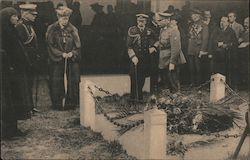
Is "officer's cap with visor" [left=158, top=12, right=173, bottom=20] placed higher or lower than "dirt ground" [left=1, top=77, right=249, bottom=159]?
higher

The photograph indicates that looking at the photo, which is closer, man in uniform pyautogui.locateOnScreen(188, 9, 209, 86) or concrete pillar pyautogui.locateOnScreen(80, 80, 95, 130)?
concrete pillar pyautogui.locateOnScreen(80, 80, 95, 130)

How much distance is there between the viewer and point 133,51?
368cm

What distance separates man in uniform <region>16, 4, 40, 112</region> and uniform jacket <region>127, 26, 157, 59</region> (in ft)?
2.49

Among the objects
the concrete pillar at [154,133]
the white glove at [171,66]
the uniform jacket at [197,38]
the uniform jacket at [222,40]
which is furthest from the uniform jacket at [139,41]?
the uniform jacket at [222,40]

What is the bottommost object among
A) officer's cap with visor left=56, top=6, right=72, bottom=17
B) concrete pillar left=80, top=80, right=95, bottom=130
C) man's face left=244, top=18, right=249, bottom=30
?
concrete pillar left=80, top=80, right=95, bottom=130

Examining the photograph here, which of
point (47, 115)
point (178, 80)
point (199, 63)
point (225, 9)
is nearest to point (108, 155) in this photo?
point (47, 115)

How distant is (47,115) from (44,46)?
0.53m

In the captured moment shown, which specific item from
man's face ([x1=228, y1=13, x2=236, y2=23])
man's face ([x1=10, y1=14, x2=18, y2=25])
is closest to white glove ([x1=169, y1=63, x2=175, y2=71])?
man's face ([x1=228, y1=13, x2=236, y2=23])

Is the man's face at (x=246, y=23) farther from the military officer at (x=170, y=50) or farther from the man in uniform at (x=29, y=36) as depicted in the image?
the man in uniform at (x=29, y=36)

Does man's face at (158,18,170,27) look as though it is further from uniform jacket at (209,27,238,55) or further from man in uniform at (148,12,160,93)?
uniform jacket at (209,27,238,55)

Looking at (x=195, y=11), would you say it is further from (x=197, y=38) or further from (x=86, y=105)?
(x=86, y=105)

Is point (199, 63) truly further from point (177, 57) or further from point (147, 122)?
point (147, 122)

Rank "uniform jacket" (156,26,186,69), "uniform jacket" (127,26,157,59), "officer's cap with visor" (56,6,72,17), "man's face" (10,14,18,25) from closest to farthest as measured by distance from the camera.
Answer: "man's face" (10,14,18,25) < "officer's cap with visor" (56,6,72,17) < "uniform jacket" (127,26,157,59) < "uniform jacket" (156,26,186,69)

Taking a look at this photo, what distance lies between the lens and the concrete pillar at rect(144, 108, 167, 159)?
3.57 meters
